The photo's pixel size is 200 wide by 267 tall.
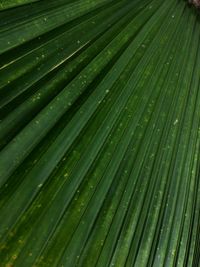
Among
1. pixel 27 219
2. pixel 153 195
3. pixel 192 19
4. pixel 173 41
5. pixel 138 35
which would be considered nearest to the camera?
pixel 27 219

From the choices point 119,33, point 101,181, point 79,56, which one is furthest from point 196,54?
point 101,181

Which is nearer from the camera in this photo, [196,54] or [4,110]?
[4,110]

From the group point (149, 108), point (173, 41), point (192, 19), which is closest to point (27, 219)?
point (149, 108)

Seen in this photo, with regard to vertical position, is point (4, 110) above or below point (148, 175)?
above

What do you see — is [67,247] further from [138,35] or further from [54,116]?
[138,35]

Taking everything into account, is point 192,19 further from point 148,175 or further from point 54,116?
point 54,116

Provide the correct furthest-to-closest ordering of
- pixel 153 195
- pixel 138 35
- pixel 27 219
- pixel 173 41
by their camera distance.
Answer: pixel 173 41, pixel 138 35, pixel 153 195, pixel 27 219

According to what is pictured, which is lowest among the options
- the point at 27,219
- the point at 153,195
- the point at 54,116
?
the point at 153,195
